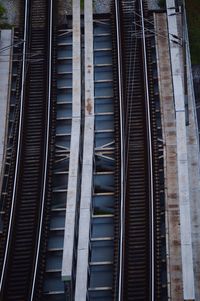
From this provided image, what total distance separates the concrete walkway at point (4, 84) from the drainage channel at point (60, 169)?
2.22m

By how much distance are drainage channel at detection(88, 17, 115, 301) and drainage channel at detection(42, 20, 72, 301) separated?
3.77ft

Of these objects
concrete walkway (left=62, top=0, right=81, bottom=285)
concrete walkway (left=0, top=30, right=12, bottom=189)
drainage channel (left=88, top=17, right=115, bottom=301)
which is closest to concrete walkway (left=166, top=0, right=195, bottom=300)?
drainage channel (left=88, top=17, right=115, bottom=301)

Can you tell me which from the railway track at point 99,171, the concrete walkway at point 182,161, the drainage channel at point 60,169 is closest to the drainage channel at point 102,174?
the railway track at point 99,171

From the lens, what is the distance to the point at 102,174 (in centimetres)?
2500

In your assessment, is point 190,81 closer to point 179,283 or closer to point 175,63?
point 175,63

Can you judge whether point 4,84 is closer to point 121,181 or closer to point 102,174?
point 102,174

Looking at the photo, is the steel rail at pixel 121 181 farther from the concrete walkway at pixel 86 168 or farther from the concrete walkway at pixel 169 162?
the concrete walkway at pixel 169 162

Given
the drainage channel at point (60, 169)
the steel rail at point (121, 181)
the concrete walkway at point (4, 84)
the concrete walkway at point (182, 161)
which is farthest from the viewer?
the concrete walkway at point (4, 84)

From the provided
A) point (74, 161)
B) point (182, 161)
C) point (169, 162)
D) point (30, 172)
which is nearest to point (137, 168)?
point (169, 162)

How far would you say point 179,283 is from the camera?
21125mm

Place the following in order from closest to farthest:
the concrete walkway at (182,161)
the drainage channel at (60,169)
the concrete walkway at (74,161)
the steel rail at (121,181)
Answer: the concrete walkway at (182,161) < the concrete walkway at (74,161) < the steel rail at (121,181) < the drainage channel at (60,169)

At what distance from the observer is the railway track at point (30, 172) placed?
22.0 m

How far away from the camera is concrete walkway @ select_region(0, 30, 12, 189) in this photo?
26220mm

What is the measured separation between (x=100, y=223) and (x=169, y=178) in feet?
10.4
